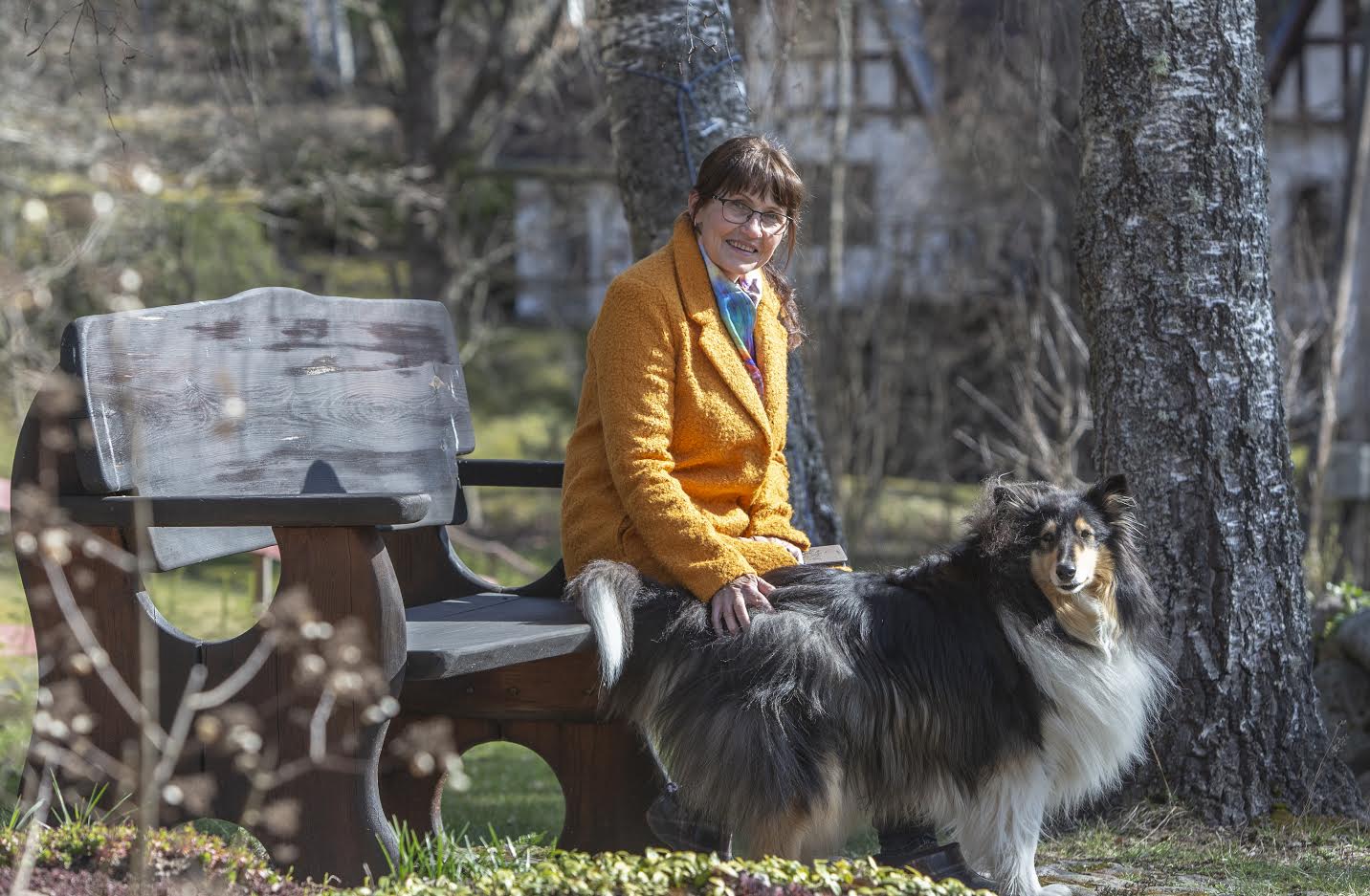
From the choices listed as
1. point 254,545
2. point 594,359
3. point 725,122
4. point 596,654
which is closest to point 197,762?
point 254,545

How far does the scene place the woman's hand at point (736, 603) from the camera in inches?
123

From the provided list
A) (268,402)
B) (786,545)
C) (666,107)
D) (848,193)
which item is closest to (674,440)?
(786,545)

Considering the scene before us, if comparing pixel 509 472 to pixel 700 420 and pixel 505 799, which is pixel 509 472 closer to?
pixel 700 420

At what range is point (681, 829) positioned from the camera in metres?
3.42

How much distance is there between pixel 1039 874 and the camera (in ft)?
11.7

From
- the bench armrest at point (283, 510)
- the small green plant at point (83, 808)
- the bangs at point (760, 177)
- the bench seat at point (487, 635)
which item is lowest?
the small green plant at point (83, 808)

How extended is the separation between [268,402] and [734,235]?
1.26 metres

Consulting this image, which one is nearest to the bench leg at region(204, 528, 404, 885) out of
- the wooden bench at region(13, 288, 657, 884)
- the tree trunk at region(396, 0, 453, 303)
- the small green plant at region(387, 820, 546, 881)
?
the wooden bench at region(13, 288, 657, 884)

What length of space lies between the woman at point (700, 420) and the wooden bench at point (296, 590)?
0.28 m

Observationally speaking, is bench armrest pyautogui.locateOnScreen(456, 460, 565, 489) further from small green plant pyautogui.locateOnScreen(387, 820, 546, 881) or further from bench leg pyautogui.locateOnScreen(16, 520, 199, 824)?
bench leg pyautogui.locateOnScreen(16, 520, 199, 824)

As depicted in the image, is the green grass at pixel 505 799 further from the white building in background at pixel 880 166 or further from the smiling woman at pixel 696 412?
the white building in background at pixel 880 166

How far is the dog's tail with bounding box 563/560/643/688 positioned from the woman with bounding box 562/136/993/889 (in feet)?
0.31

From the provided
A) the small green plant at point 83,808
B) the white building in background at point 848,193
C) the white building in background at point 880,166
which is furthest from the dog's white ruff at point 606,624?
the white building in background at point 848,193

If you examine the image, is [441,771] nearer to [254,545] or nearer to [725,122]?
[254,545]
